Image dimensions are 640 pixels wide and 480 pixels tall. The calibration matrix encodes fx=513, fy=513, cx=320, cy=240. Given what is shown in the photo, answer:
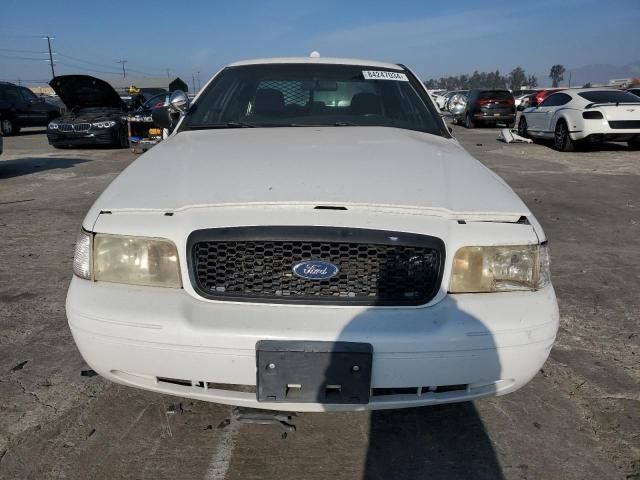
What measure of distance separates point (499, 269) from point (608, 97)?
1117 centimetres

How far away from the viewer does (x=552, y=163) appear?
1023cm

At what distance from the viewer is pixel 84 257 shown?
6.51 ft

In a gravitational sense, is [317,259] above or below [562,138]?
above

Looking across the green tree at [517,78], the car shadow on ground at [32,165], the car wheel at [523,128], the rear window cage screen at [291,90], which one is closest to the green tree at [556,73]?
the green tree at [517,78]

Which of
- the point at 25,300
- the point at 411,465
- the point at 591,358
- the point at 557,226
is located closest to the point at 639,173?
the point at 557,226

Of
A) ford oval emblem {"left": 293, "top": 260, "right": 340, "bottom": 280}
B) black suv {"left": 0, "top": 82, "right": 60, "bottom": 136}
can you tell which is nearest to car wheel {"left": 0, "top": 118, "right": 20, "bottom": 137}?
black suv {"left": 0, "top": 82, "right": 60, "bottom": 136}

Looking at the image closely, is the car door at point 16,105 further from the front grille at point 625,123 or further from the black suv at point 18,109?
the front grille at point 625,123

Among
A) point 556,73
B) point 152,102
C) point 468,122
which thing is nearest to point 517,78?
point 556,73

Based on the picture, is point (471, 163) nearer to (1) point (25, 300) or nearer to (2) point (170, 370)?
(2) point (170, 370)

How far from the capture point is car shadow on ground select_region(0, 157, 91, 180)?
31.1ft

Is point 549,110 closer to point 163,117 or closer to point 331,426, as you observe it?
point 163,117

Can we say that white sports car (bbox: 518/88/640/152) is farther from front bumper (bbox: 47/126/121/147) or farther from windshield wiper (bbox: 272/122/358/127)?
front bumper (bbox: 47/126/121/147)

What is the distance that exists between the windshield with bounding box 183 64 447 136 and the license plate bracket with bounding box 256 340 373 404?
6.10 ft

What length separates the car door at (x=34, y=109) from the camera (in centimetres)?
1734
